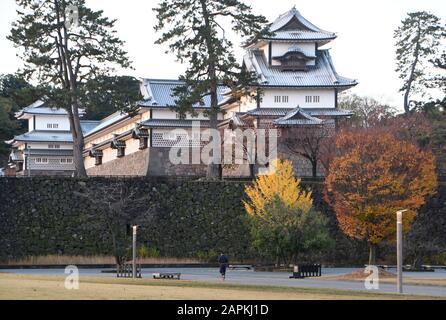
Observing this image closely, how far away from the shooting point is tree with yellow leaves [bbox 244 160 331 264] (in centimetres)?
5059

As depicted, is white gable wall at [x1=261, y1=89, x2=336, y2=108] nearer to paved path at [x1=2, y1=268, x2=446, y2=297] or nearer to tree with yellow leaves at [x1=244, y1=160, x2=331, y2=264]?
tree with yellow leaves at [x1=244, y1=160, x2=331, y2=264]

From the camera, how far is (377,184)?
46250 mm

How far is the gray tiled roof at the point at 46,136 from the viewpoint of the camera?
89.1m

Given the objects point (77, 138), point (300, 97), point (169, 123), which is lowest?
point (77, 138)

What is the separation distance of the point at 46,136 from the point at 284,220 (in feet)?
146

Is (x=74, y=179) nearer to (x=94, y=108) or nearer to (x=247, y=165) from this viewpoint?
(x=94, y=108)

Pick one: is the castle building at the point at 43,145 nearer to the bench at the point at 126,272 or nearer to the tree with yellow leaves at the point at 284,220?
the tree with yellow leaves at the point at 284,220

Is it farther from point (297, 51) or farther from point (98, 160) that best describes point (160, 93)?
point (98, 160)

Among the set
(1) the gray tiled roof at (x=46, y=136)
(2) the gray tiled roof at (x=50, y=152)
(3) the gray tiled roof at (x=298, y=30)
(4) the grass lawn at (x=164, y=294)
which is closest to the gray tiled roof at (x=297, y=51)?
(3) the gray tiled roof at (x=298, y=30)

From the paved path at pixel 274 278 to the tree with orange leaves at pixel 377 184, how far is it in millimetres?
2535

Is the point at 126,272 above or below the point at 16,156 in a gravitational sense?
below

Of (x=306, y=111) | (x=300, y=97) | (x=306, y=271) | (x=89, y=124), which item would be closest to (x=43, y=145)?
(x=89, y=124)

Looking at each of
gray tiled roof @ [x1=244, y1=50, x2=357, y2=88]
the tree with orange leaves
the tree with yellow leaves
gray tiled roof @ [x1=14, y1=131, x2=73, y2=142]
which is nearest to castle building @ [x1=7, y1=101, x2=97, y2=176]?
gray tiled roof @ [x1=14, y1=131, x2=73, y2=142]

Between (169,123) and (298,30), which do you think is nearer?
(298,30)
